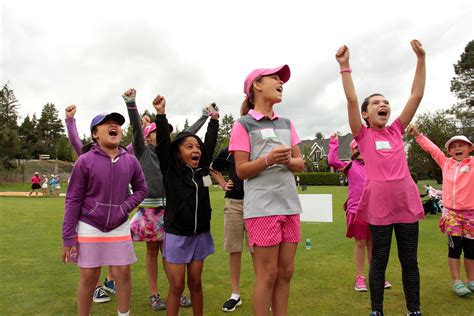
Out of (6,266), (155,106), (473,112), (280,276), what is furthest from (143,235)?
(473,112)

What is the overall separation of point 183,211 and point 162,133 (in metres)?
0.76

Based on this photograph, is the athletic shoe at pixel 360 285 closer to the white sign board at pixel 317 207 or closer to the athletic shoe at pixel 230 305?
the athletic shoe at pixel 230 305

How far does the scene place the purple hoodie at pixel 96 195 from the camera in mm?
3215

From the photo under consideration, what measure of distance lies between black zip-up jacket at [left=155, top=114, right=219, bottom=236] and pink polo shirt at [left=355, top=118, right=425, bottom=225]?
1566 mm

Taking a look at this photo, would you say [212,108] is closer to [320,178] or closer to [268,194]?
[268,194]

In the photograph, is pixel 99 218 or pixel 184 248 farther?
pixel 184 248

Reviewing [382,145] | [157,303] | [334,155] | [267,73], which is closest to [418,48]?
[382,145]

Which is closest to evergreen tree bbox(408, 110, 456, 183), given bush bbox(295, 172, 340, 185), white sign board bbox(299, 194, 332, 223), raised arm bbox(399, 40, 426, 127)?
bush bbox(295, 172, 340, 185)

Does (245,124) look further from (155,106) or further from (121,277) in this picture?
(121,277)

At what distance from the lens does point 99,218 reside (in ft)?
10.7

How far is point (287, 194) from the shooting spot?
2928 millimetres

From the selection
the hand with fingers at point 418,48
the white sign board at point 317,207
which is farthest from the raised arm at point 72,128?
the white sign board at point 317,207

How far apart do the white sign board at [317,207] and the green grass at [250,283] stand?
0.51 meters

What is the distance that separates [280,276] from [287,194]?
658mm
